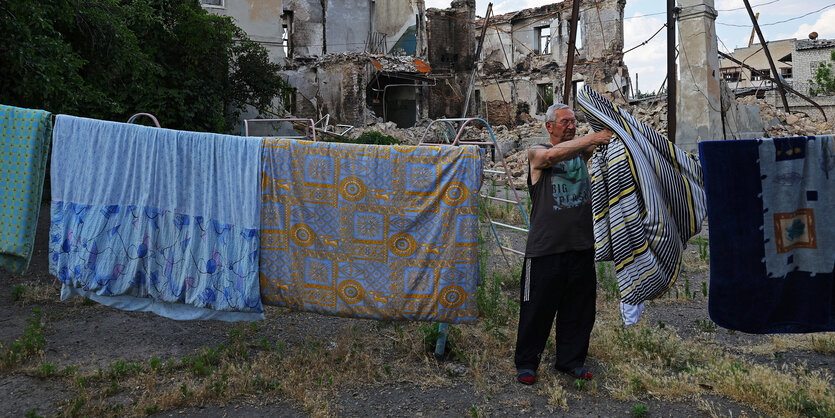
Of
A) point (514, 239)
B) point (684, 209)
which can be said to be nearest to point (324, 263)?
point (684, 209)

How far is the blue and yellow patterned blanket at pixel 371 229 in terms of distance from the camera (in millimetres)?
3629

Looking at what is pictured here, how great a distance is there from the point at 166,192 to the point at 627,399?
10.0 ft

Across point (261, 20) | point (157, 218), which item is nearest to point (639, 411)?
point (157, 218)

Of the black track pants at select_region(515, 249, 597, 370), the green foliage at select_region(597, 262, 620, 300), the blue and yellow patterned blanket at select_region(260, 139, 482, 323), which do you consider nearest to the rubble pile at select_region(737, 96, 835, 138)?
the green foliage at select_region(597, 262, 620, 300)

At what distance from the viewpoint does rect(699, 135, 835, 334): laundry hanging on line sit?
108 inches

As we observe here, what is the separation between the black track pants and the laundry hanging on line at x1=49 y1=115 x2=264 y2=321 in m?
1.65

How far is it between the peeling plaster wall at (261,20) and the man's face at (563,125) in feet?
53.1

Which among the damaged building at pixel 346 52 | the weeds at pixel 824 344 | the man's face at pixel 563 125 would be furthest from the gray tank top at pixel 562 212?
the damaged building at pixel 346 52

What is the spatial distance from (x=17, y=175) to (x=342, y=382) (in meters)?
2.37

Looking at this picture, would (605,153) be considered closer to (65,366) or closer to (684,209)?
(684,209)

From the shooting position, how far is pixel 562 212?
3.59 metres

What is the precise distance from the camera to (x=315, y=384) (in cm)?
368

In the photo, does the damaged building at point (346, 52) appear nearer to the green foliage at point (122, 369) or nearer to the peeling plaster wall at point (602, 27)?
the peeling plaster wall at point (602, 27)

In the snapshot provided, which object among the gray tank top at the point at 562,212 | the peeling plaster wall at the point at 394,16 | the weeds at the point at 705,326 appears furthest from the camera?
the peeling plaster wall at the point at 394,16
